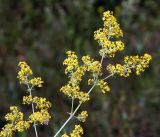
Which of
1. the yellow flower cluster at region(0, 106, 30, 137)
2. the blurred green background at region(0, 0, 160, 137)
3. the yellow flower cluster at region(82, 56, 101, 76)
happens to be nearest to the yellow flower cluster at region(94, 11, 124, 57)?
the yellow flower cluster at region(82, 56, 101, 76)

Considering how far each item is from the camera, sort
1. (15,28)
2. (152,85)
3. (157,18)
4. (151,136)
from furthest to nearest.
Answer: (157,18) → (15,28) → (152,85) → (151,136)

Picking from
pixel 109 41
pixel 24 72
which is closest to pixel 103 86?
pixel 109 41

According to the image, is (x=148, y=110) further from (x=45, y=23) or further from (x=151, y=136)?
(x=45, y=23)

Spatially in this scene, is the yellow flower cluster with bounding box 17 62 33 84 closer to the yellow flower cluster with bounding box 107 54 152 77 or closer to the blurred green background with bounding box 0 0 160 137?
the yellow flower cluster with bounding box 107 54 152 77

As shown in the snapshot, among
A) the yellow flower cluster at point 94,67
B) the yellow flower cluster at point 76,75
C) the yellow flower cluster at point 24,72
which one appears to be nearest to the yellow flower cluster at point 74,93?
the yellow flower cluster at point 76,75

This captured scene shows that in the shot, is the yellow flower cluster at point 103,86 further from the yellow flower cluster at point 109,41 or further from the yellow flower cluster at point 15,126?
the yellow flower cluster at point 15,126

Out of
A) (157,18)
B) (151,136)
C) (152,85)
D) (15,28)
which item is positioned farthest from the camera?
(157,18)

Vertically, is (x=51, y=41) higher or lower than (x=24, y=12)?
lower

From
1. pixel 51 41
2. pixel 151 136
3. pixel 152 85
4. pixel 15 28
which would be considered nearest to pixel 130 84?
pixel 152 85
